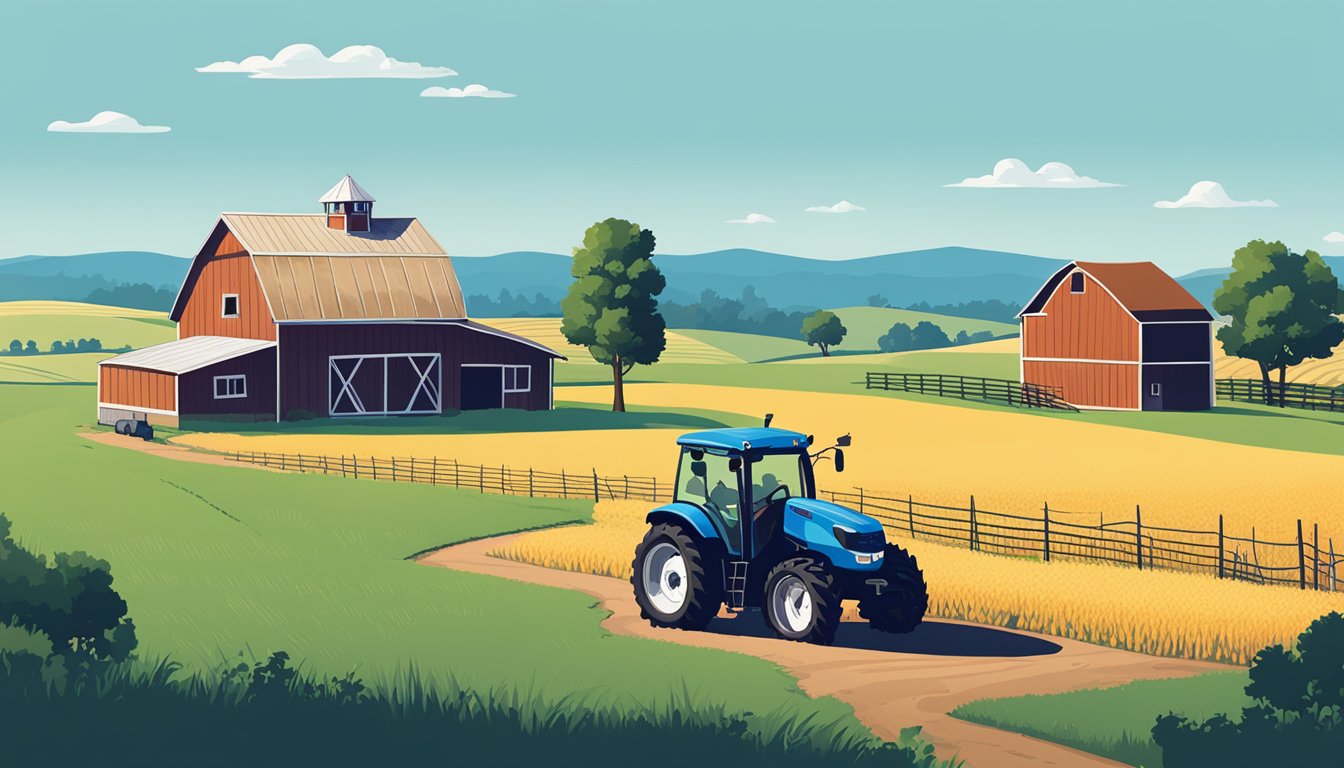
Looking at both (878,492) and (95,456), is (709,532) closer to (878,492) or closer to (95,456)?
(878,492)

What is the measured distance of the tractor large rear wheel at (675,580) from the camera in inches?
879

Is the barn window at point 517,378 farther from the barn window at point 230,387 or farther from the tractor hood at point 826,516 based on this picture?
the tractor hood at point 826,516

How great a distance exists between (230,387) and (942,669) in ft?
172

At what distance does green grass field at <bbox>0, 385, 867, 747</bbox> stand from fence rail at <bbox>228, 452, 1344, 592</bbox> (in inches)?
159

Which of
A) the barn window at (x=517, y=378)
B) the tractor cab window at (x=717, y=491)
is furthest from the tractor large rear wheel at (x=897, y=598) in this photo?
the barn window at (x=517, y=378)

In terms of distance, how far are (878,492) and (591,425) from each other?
88.5ft

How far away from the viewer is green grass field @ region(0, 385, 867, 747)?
20.3 metres

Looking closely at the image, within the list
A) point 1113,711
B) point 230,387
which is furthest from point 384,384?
point 1113,711

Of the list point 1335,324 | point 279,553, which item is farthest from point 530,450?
point 1335,324

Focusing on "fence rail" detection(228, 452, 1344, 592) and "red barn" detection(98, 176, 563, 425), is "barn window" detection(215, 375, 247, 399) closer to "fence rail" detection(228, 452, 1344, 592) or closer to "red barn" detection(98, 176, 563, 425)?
"red barn" detection(98, 176, 563, 425)

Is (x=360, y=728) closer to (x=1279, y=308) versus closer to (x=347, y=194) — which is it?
(x=347, y=194)

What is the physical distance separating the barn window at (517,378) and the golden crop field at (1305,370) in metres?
57.2

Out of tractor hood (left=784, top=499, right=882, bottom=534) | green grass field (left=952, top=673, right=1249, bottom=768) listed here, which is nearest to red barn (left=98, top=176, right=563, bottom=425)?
tractor hood (left=784, top=499, right=882, bottom=534)

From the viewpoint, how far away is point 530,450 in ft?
201
